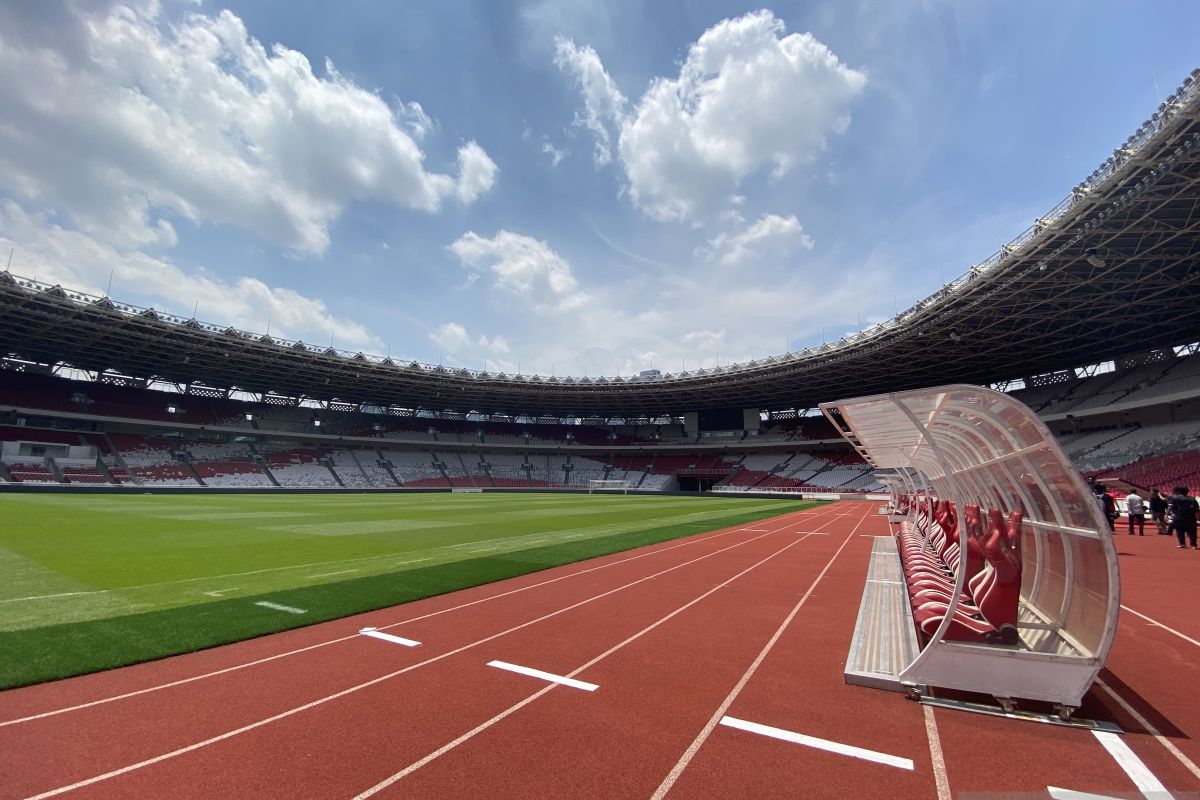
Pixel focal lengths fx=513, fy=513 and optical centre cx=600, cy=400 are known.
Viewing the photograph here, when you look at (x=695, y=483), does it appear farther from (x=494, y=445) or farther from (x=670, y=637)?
(x=670, y=637)

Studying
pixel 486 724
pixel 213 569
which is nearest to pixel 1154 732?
pixel 486 724

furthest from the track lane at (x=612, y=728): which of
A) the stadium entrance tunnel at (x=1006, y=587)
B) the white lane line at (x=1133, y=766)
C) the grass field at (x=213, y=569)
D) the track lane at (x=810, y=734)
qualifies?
the grass field at (x=213, y=569)

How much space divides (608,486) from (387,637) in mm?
58778

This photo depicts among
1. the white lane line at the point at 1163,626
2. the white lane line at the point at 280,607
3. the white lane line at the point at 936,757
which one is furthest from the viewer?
the white lane line at the point at 280,607

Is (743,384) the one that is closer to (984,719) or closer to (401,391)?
(401,391)

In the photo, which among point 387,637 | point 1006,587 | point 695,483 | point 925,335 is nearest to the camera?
point 1006,587

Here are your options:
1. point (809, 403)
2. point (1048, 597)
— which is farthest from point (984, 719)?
point (809, 403)

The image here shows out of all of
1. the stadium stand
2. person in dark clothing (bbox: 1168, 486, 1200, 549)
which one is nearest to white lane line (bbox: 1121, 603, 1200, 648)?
person in dark clothing (bbox: 1168, 486, 1200, 549)

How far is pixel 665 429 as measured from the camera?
7144 centimetres

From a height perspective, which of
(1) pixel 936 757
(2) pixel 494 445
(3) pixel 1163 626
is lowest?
(1) pixel 936 757

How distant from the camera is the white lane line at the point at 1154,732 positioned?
3.69 metres

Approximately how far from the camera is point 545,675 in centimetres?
534

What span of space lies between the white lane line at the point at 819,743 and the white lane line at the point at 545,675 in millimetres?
1366

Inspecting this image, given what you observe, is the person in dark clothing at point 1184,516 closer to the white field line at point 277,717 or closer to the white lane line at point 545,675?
the white field line at point 277,717
